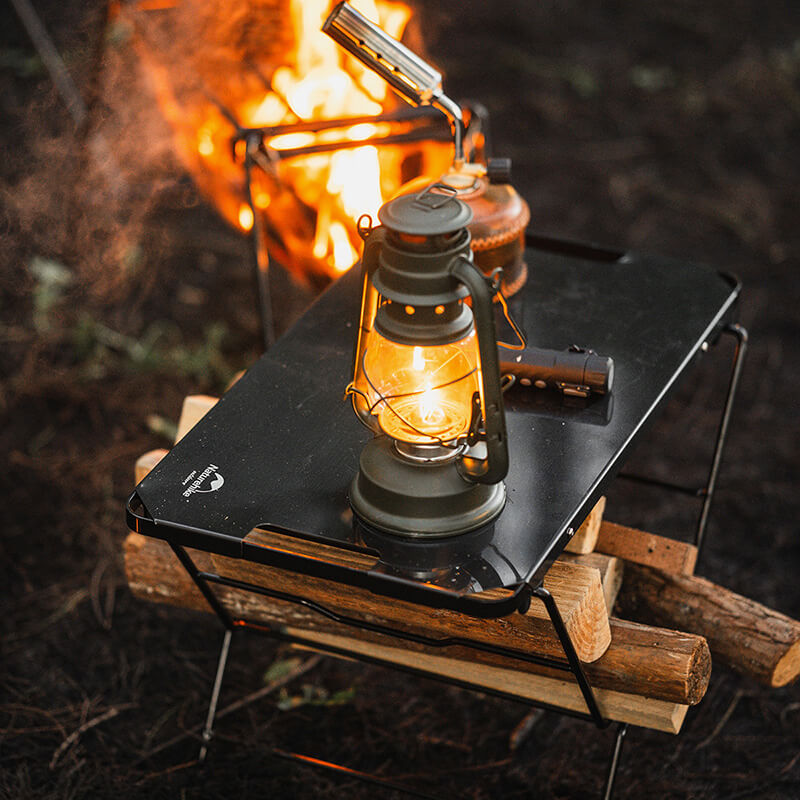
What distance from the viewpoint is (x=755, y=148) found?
510 centimetres

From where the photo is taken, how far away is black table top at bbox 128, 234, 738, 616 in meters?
1.82

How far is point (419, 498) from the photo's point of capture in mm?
1780

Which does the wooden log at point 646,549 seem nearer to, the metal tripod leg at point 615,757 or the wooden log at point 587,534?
the wooden log at point 587,534

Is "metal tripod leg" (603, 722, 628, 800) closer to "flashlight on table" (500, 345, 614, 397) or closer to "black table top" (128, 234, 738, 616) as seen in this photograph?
"black table top" (128, 234, 738, 616)

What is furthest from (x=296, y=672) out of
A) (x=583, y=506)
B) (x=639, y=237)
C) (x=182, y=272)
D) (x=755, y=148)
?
(x=755, y=148)

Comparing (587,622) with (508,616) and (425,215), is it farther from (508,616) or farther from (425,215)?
(425,215)

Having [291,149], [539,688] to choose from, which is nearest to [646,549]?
[539,688]

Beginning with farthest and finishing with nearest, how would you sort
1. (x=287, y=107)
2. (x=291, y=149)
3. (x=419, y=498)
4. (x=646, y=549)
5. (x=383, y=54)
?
1. (x=287, y=107)
2. (x=291, y=149)
3. (x=646, y=549)
4. (x=383, y=54)
5. (x=419, y=498)

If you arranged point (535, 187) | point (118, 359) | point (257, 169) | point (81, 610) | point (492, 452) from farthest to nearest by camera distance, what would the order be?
point (535, 187)
point (118, 359)
point (257, 169)
point (81, 610)
point (492, 452)

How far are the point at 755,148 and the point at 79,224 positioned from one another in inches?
125

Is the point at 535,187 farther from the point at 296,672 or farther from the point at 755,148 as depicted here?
the point at 296,672

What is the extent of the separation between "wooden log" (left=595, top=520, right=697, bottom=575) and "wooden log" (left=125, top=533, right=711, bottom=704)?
0.76 ft

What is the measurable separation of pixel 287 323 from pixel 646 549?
2069mm

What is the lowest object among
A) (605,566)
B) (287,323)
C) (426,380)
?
(287,323)
